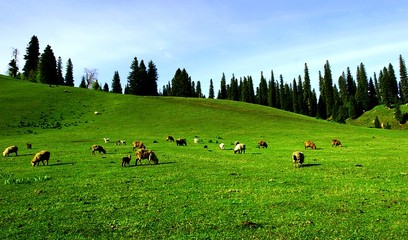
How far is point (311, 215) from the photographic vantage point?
1319cm

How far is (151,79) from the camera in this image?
141 metres

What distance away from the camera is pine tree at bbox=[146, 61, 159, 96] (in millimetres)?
133625

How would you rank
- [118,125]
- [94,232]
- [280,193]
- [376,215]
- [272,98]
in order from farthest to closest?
[272,98]
[118,125]
[280,193]
[376,215]
[94,232]

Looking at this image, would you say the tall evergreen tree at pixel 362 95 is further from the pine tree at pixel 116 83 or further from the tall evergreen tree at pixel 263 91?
the pine tree at pixel 116 83

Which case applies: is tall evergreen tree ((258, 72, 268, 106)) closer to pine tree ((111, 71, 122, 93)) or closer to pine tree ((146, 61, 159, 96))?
pine tree ((146, 61, 159, 96))

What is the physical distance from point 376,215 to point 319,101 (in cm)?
17186

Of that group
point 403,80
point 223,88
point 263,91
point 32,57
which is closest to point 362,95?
point 403,80

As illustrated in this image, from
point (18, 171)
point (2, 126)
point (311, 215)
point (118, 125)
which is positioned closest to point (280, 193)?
point (311, 215)

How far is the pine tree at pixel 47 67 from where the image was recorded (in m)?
118

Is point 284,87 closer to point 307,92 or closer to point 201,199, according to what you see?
point 307,92

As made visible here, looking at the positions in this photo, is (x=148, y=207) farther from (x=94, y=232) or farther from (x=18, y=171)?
(x=18, y=171)

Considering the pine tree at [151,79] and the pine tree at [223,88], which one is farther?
the pine tree at [223,88]

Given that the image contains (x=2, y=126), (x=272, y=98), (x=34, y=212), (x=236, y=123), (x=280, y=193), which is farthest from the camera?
(x=272, y=98)

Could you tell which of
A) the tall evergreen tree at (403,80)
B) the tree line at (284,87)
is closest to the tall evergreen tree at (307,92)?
the tree line at (284,87)
